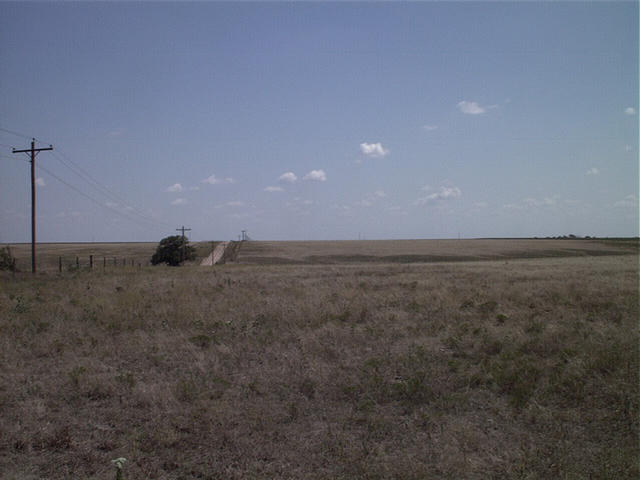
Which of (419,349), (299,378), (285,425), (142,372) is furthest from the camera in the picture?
(419,349)

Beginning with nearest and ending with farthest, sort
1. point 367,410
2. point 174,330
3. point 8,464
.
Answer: point 8,464, point 367,410, point 174,330

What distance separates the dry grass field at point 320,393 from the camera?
514 centimetres

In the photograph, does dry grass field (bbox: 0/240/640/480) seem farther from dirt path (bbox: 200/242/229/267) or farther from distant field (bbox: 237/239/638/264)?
distant field (bbox: 237/239/638/264)

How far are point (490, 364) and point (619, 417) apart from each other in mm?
2281

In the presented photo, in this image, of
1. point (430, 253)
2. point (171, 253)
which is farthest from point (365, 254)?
point (171, 253)

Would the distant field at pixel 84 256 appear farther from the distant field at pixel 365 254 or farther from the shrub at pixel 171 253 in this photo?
the shrub at pixel 171 253

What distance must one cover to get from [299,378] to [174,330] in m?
4.75

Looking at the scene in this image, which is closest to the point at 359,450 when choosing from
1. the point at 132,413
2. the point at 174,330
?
the point at 132,413

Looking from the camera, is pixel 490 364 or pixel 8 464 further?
pixel 490 364

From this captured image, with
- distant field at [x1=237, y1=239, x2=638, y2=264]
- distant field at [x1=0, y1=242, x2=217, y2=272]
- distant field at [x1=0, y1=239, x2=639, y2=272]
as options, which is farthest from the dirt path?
distant field at [x1=237, y1=239, x2=638, y2=264]

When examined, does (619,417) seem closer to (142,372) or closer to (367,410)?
(367,410)

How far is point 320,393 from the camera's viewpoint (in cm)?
709

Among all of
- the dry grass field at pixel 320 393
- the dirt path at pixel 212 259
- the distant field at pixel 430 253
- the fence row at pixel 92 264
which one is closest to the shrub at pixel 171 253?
the fence row at pixel 92 264

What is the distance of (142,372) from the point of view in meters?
8.18
